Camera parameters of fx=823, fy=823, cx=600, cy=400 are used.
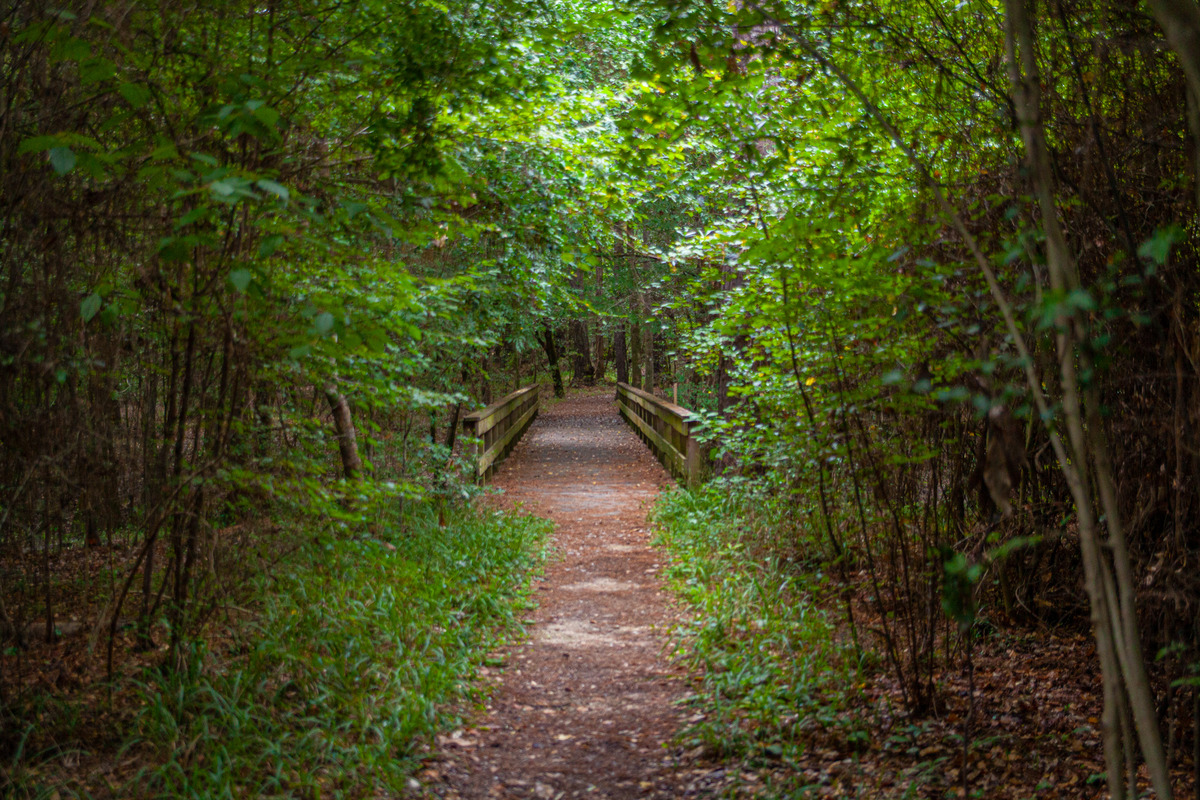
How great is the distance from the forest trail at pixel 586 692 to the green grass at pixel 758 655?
8.7 inches

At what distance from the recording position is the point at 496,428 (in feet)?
39.8

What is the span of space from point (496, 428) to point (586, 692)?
7.68 metres

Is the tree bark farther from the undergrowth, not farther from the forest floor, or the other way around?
the undergrowth

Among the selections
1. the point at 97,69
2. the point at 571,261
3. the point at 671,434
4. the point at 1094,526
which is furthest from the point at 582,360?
the point at 1094,526

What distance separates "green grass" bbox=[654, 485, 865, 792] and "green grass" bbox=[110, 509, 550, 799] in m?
1.32

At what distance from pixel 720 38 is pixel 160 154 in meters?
2.20

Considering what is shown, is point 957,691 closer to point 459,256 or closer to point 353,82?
point 353,82

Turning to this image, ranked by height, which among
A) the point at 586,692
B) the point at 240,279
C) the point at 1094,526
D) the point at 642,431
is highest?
the point at 240,279

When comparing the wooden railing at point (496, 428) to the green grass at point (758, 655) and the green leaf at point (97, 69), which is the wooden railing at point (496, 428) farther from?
the green leaf at point (97, 69)

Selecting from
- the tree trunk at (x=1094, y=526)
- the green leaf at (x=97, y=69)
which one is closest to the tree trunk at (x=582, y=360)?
the green leaf at (x=97, y=69)

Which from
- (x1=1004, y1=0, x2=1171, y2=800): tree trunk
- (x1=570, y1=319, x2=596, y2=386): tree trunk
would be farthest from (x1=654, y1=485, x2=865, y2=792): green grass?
(x1=570, y1=319, x2=596, y2=386): tree trunk

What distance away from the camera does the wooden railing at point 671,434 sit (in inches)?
366

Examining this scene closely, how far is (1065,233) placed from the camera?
3.33 meters

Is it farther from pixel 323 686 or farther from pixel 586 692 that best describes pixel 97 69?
pixel 586 692
